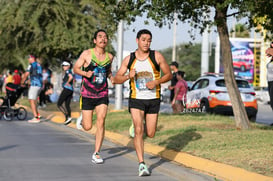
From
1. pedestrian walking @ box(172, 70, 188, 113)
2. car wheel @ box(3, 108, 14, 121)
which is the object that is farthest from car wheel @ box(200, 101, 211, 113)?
car wheel @ box(3, 108, 14, 121)

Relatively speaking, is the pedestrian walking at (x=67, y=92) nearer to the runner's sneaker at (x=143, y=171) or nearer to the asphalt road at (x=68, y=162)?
the asphalt road at (x=68, y=162)

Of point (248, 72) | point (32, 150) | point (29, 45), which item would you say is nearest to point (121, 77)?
point (32, 150)

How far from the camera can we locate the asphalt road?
910 centimetres

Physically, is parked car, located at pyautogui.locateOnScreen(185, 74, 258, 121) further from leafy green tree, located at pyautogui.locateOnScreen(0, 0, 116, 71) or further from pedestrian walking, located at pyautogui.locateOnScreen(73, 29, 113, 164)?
pedestrian walking, located at pyautogui.locateOnScreen(73, 29, 113, 164)

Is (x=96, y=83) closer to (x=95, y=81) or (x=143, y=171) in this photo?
(x=95, y=81)

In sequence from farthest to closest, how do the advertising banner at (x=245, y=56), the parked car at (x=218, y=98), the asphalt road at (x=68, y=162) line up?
the advertising banner at (x=245, y=56)
the parked car at (x=218, y=98)
the asphalt road at (x=68, y=162)

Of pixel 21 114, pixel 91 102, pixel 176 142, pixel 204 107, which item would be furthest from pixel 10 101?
pixel 91 102

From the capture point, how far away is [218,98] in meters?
21.9

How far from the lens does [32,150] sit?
12172 mm

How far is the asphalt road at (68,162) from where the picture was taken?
910 cm

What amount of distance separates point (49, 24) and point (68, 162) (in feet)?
60.5

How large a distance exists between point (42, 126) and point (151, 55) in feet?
31.3

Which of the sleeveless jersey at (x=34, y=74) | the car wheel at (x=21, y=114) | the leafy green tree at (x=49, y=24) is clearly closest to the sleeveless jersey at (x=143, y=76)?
the sleeveless jersey at (x=34, y=74)

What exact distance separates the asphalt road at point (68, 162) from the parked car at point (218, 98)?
23.5ft
